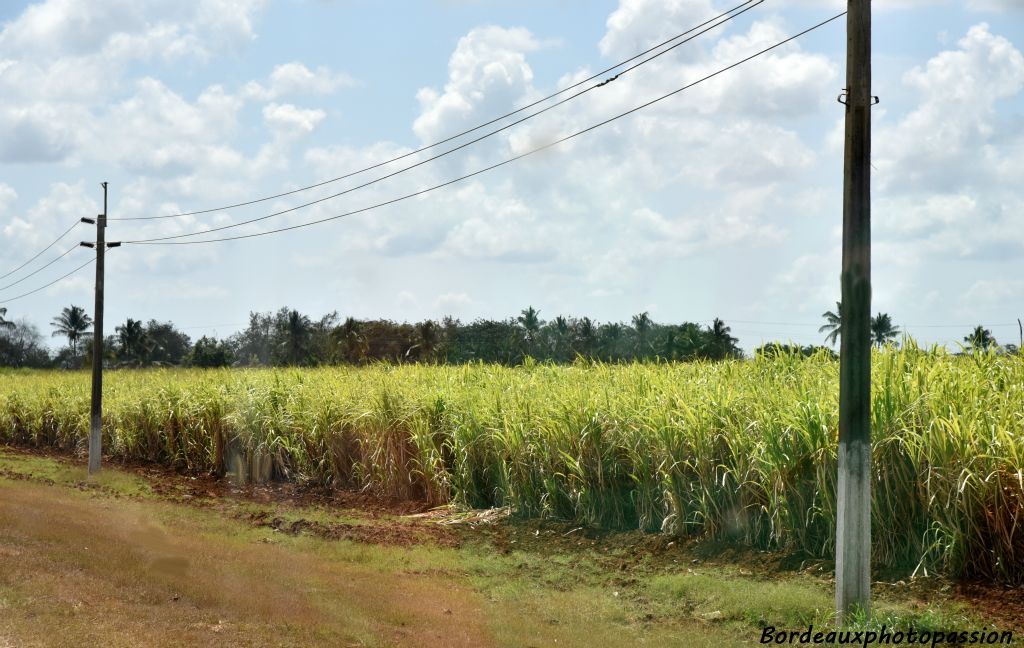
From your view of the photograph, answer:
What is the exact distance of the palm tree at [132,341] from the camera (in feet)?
257

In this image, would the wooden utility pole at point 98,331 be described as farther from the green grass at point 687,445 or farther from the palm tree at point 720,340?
the palm tree at point 720,340

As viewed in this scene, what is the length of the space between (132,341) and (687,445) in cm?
7664

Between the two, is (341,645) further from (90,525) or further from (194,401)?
(194,401)

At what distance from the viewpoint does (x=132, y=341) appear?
78.2 metres

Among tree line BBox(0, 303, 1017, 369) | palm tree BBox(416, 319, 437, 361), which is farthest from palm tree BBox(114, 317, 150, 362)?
palm tree BBox(416, 319, 437, 361)

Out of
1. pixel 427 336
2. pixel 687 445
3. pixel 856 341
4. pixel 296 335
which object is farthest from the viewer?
pixel 296 335

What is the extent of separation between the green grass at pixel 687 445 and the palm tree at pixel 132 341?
212 feet

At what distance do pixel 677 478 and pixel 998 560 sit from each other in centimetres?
350

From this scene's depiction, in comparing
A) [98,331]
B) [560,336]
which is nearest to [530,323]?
[560,336]

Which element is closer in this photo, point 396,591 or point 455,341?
point 396,591

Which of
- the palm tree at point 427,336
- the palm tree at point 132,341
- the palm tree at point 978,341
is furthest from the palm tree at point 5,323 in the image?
the palm tree at point 978,341

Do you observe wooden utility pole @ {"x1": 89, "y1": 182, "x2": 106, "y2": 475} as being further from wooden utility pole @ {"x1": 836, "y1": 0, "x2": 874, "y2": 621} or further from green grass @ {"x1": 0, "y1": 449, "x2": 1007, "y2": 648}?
wooden utility pole @ {"x1": 836, "y1": 0, "x2": 874, "y2": 621}

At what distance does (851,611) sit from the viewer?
721 cm

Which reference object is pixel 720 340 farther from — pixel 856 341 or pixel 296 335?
pixel 856 341
